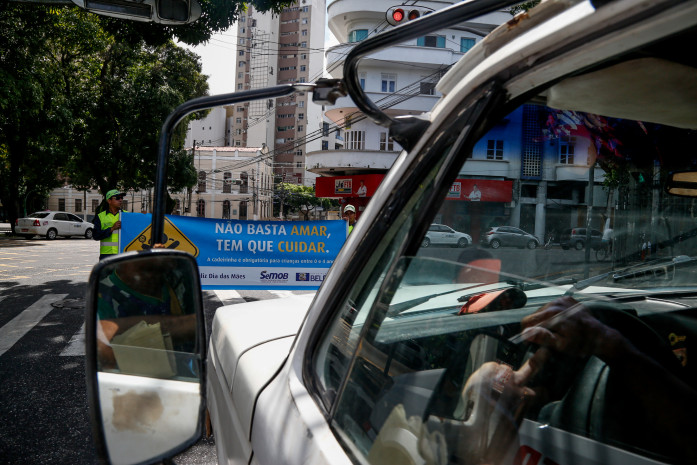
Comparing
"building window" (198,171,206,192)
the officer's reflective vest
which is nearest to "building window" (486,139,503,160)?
the officer's reflective vest

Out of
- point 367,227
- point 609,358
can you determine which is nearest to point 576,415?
point 609,358

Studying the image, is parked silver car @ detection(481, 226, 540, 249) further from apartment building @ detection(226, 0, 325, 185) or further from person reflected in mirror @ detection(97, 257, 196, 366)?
apartment building @ detection(226, 0, 325, 185)

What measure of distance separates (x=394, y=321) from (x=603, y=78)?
0.56m

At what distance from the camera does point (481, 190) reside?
93cm

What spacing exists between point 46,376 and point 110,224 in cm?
280

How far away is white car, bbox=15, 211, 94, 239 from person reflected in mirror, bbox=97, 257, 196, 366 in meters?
31.0

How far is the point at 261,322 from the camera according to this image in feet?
5.85

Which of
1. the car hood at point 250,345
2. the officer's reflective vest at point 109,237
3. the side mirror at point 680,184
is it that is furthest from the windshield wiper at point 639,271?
the officer's reflective vest at point 109,237

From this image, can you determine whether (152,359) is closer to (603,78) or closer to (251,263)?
(603,78)

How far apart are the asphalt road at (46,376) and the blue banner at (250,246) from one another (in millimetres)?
813

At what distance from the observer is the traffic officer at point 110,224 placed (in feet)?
23.4

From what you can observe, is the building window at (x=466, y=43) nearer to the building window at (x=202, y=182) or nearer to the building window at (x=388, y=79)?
the building window at (x=388, y=79)

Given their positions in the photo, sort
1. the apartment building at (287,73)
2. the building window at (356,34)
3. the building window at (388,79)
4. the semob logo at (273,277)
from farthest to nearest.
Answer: the apartment building at (287,73) < the building window at (356,34) < the building window at (388,79) < the semob logo at (273,277)

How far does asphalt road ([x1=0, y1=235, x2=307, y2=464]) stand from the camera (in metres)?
3.44
